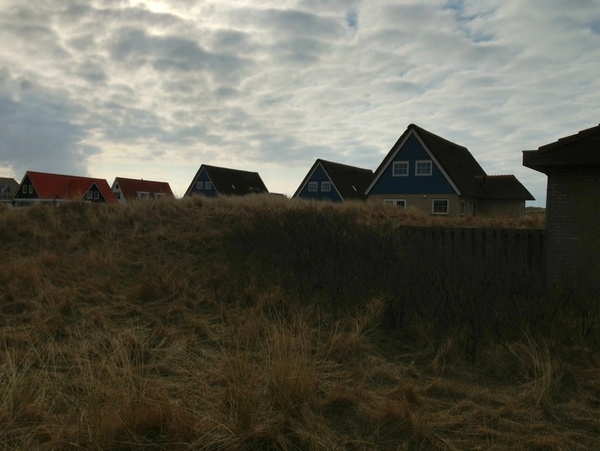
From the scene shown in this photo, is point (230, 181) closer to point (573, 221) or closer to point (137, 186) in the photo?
point (137, 186)

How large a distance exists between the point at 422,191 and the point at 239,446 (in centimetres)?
2686

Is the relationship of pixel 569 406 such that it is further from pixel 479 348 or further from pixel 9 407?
pixel 9 407

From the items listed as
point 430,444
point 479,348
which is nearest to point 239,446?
point 430,444

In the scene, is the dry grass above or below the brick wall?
below

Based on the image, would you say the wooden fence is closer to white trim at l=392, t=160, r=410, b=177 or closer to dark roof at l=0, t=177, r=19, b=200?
white trim at l=392, t=160, r=410, b=177

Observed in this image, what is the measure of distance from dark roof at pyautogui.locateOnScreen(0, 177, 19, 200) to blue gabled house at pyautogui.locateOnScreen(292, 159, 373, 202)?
62.3 m

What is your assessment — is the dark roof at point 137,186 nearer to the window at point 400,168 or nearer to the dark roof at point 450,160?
the window at point 400,168

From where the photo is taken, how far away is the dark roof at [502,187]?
99.6 feet

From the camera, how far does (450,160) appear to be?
1156 inches

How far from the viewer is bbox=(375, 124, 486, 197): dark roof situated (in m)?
27.4

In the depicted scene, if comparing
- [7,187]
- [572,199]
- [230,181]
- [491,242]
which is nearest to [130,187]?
[230,181]

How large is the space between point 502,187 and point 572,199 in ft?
81.9

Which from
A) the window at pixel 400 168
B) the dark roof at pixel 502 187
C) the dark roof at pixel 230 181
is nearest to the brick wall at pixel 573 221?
the window at pixel 400 168

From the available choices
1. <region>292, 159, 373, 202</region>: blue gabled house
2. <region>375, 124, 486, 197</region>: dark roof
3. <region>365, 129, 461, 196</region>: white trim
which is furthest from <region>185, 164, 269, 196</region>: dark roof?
<region>375, 124, 486, 197</region>: dark roof
